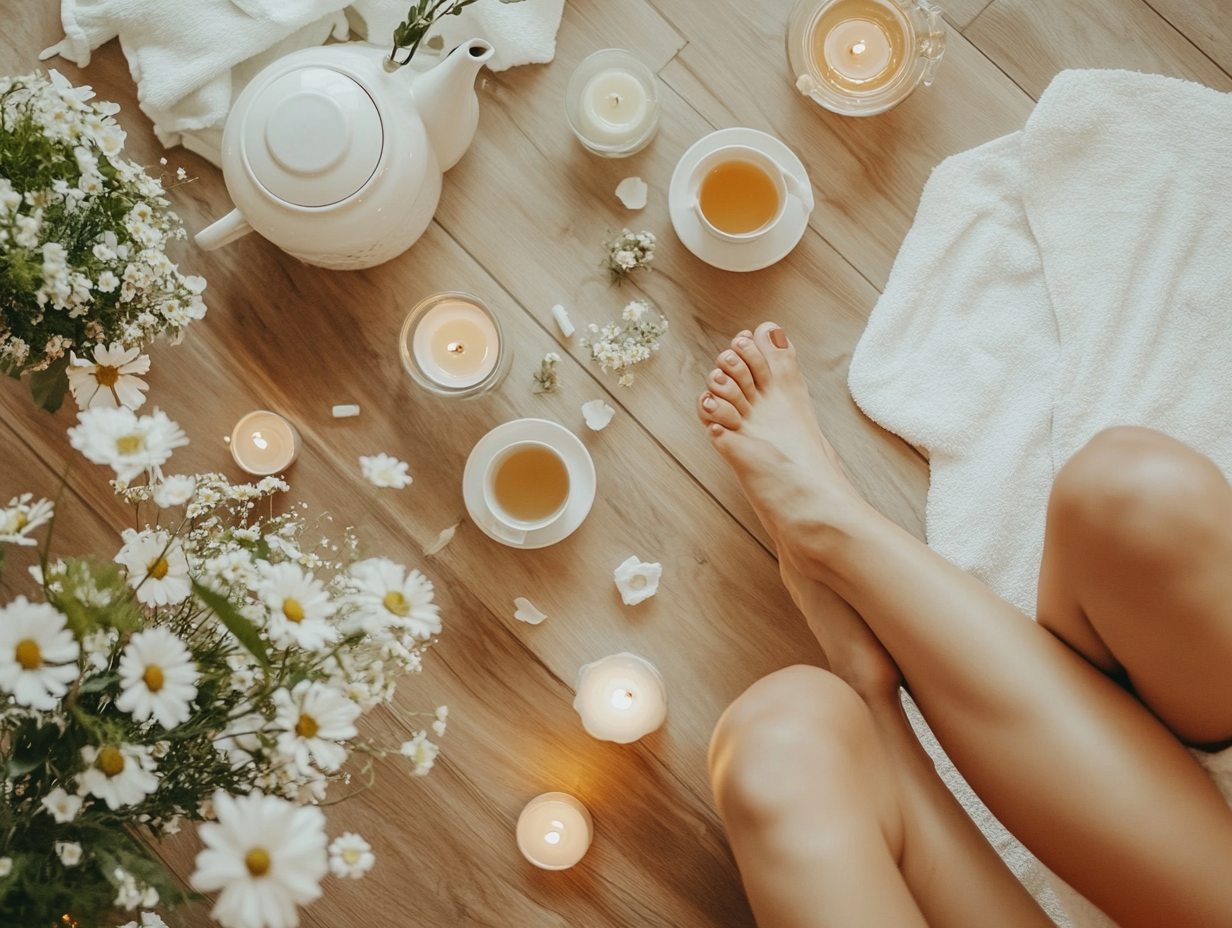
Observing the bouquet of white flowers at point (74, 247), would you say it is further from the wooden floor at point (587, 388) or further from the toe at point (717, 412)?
the toe at point (717, 412)

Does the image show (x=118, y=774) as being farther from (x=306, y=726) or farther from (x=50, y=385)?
(x=50, y=385)

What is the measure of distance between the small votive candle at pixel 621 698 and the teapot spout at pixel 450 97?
65 centimetres

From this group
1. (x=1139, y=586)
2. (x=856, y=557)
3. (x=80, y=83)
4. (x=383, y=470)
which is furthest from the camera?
(x=80, y=83)

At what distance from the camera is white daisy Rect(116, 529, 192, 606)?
0.62 m

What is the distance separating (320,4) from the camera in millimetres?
1076

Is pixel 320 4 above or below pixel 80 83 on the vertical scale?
above

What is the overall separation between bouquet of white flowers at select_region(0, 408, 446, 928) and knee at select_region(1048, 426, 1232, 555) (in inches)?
24.9

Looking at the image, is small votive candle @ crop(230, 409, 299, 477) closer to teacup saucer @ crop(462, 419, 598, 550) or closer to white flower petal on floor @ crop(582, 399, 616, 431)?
teacup saucer @ crop(462, 419, 598, 550)

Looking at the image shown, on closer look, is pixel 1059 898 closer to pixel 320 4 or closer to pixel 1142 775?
pixel 1142 775

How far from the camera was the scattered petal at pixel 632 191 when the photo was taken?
1.15 meters

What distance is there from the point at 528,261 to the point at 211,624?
63 cm

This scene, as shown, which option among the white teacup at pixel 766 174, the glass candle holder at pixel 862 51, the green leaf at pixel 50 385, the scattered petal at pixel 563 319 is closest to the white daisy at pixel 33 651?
the green leaf at pixel 50 385

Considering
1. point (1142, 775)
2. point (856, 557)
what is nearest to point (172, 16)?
point (856, 557)

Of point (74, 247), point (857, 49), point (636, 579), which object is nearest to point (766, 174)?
point (857, 49)
